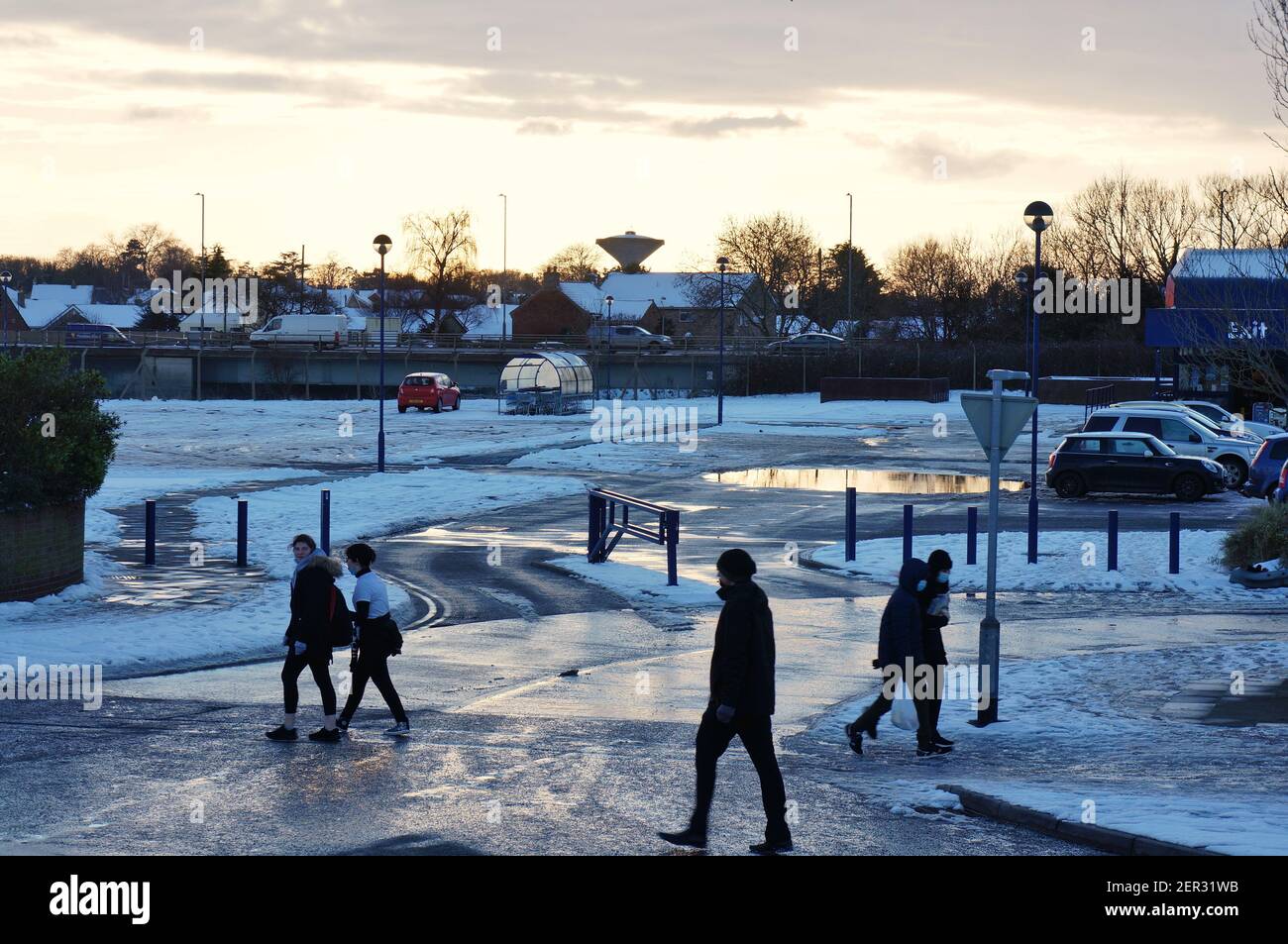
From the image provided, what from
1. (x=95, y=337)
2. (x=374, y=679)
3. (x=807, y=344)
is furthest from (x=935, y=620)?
(x=95, y=337)

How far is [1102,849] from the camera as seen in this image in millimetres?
8547

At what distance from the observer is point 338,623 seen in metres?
11.8

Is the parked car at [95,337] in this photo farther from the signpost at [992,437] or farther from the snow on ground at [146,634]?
the signpost at [992,437]

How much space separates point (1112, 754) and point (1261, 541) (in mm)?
11241

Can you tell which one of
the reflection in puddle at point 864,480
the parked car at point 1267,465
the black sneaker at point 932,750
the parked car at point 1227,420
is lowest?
the black sneaker at point 932,750

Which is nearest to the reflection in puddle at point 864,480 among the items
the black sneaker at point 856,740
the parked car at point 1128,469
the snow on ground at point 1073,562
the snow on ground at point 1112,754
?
the parked car at point 1128,469

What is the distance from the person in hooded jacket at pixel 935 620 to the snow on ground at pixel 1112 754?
351 mm

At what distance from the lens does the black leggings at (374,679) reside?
11766mm

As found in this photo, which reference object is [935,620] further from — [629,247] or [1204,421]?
[629,247]

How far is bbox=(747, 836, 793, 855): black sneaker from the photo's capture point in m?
8.48

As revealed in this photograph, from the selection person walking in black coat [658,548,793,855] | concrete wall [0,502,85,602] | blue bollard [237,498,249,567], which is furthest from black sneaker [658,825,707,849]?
blue bollard [237,498,249,567]

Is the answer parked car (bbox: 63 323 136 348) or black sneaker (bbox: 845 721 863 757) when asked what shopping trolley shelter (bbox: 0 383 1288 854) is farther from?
parked car (bbox: 63 323 136 348)

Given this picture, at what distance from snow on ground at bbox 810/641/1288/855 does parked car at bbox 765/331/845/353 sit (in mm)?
69421
